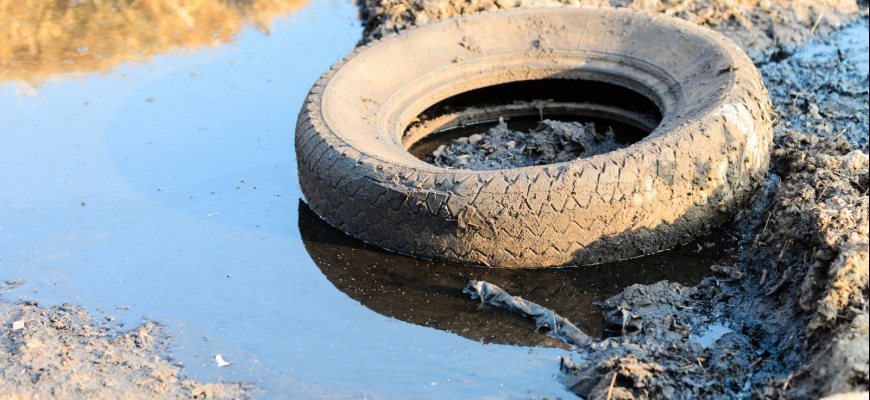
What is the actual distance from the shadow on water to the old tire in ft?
0.24

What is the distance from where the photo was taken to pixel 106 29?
335 inches

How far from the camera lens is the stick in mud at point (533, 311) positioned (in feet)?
13.0

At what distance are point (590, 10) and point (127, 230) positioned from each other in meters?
3.83

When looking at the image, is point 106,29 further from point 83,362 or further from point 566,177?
point 566,177

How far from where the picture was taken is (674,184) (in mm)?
4375

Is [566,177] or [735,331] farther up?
[566,177]

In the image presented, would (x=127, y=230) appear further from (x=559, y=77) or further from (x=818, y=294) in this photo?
(x=818, y=294)

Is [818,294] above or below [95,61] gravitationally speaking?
above

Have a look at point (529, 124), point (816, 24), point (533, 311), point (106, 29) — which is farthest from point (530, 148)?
point (106, 29)

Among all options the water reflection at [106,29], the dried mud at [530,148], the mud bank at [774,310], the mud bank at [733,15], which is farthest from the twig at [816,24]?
the water reflection at [106,29]

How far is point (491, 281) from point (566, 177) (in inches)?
28.3

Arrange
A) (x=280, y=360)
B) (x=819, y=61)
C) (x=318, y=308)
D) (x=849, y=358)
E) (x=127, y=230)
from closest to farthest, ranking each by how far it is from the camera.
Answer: (x=849, y=358)
(x=280, y=360)
(x=318, y=308)
(x=127, y=230)
(x=819, y=61)

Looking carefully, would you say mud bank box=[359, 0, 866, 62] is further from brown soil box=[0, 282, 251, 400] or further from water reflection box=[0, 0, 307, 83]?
brown soil box=[0, 282, 251, 400]

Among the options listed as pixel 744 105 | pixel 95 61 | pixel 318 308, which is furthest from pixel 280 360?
pixel 95 61
